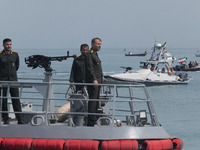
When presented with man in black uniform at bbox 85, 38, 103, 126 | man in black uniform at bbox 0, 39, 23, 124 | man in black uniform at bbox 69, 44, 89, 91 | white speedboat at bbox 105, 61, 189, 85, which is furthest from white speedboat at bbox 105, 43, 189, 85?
man in black uniform at bbox 85, 38, 103, 126

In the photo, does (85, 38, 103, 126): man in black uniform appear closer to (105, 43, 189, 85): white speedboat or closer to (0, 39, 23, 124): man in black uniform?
(0, 39, 23, 124): man in black uniform

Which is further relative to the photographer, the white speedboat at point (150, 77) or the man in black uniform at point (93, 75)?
the white speedboat at point (150, 77)

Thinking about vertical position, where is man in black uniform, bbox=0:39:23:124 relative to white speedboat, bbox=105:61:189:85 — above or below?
above

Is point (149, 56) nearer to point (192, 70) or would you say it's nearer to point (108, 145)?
point (192, 70)

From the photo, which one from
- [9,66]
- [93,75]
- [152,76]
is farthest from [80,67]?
[152,76]

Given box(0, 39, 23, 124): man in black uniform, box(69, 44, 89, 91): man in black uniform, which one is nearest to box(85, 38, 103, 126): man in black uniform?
box(69, 44, 89, 91): man in black uniform

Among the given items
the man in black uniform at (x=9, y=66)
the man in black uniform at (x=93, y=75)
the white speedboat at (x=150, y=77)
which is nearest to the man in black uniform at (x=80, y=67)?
the man in black uniform at (x=93, y=75)

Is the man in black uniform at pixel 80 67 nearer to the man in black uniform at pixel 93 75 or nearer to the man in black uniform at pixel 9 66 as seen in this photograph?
the man in black uniform at pixel 93 75

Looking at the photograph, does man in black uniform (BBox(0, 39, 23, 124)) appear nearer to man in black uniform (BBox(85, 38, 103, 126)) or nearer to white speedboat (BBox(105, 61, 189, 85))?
man in black uniform (BBox(85, 38, 103, 126))

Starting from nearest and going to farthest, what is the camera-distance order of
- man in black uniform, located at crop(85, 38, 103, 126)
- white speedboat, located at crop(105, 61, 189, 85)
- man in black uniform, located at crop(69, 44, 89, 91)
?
man in black uniform, located at crop(85, 38, 103, 126) < man in black uniform, located at crop(69, 44, 89, 91) < white speedboat, located at crop(105, 61, 189, 85)

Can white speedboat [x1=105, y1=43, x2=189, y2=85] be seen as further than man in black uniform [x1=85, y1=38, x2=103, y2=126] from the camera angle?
Yes

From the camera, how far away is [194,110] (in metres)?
30.0

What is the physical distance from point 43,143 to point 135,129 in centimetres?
167

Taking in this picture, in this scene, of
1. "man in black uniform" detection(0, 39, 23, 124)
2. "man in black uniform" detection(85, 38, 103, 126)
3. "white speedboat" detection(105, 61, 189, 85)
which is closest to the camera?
"man in black uniform" detection(85, 38, 103, 126)
